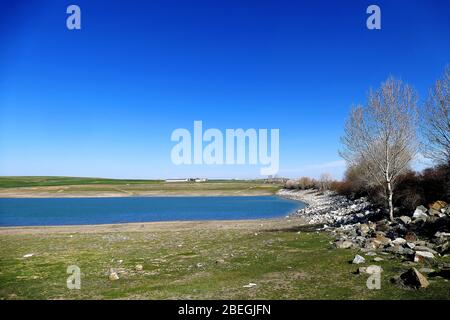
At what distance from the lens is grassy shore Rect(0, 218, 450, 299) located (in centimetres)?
1173

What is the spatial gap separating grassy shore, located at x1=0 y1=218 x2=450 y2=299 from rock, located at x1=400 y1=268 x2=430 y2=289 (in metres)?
0.28

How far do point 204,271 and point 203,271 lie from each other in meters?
0.05

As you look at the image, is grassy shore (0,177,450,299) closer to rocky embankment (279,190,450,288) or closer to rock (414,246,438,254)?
rocky embankment (279,190,450,288)

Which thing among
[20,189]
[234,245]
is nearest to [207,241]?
[234,245]

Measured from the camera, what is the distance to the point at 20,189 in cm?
15412

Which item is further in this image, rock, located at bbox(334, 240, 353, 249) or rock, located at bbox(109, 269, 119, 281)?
rock, located at bbox(334, 240, 353, 249)

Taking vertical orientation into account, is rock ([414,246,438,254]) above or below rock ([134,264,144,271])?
above

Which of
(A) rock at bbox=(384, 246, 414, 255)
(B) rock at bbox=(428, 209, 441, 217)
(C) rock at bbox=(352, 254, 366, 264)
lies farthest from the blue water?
(C) rock at bbox=(352, 254, 366, 264)

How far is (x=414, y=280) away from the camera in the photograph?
11273 millimetres
